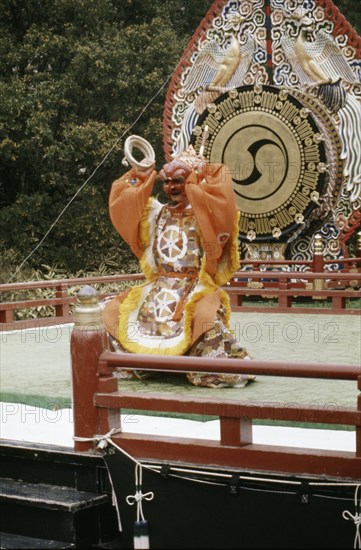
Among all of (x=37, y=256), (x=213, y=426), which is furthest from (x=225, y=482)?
(x=37, y=256)

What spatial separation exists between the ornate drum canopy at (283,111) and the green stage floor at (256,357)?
3.07 metres

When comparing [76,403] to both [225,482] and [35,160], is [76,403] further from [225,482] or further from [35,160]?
[35,160]

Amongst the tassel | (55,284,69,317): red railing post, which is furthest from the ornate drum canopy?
the tassel

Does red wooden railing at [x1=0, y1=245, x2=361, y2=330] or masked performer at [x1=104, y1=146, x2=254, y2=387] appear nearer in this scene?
masked performer at [x1=104, y1=146, x2=254, y2=387]

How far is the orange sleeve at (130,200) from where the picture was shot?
6.40m

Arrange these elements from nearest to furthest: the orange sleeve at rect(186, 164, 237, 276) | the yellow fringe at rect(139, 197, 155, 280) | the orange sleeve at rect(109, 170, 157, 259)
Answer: the orange sleeve at rect(186, 164, 237, 276), the orange sleeve at rect(109, 170, 157, 259), the yellow fringe at rect(139, 197, 155, 280)

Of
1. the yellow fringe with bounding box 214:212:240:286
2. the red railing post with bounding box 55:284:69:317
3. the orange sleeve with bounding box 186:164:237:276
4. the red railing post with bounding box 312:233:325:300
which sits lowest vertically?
the red railing post with bounding box 55:284:69:317

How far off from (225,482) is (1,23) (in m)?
13.3

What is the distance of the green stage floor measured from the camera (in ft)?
18.6

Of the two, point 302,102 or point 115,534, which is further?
point 302,102

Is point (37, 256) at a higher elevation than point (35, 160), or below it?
below

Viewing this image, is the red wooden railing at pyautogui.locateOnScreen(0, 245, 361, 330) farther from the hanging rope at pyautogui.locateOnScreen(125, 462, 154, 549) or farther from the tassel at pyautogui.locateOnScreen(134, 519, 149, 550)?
the tassel at pyautogui.locateOnScreen(134, 519, 149, 550)

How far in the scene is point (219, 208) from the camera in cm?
607

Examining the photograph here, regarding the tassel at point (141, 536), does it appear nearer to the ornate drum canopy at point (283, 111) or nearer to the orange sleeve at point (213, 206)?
the orange sleeve at point (213, 206)
